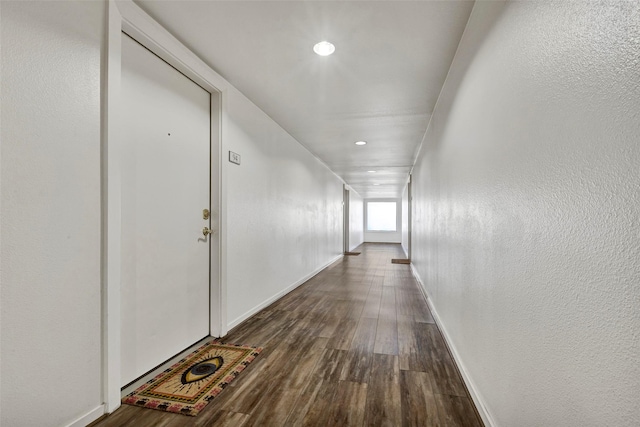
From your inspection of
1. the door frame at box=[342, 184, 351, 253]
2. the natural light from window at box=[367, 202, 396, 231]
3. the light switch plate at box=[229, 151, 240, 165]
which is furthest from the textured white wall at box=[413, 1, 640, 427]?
the natural light from window at box=[367, 202, 396, 231]

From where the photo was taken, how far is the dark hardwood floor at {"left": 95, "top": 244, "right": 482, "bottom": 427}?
1.59 m

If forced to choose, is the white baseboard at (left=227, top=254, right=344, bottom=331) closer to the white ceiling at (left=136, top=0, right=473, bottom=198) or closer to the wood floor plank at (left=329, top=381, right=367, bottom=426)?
the wood floor plank at (left=329, top=381, right=367, bottom=426)

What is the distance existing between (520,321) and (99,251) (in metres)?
1.94

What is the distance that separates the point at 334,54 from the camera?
2.26 metres

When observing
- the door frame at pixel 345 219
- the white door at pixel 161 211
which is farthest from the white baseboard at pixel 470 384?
the door frame at pixel 345 219

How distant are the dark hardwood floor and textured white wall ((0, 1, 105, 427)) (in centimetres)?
42

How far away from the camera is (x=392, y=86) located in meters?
2.80

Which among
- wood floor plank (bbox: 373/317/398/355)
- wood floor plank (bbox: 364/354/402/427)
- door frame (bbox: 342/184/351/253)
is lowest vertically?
wood floor plank (bbox: 373/317/398/355)

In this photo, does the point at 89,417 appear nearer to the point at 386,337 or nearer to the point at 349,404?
the point at 349,404

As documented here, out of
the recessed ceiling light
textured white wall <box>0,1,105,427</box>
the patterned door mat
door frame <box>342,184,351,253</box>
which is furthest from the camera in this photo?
door frame <box>342,184,351,253</box>

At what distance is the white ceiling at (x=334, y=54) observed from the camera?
5.90 feet

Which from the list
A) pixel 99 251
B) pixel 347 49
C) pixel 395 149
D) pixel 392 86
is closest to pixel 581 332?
pixel 99 251

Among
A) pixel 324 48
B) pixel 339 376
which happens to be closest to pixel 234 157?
pixel 324 48

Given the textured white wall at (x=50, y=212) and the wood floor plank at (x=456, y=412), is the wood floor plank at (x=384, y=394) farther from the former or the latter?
the textured white wall at (x=50, y=212)
